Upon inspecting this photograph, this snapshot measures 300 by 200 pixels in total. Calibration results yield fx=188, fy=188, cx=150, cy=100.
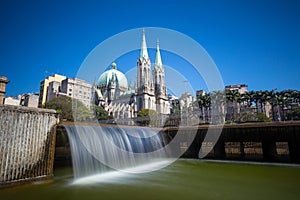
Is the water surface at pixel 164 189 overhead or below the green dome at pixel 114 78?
below

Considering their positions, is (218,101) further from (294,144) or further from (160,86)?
(294,144)

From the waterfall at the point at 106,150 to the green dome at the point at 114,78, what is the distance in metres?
81.9

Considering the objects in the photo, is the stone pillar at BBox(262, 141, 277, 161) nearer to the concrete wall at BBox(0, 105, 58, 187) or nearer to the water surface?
the water surface

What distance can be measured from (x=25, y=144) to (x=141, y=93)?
6893 centimetres

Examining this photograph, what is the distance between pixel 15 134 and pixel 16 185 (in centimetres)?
204

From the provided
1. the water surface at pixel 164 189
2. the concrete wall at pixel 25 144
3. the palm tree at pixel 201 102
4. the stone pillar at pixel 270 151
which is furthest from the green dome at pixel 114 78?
the water surface at pixel 164 189

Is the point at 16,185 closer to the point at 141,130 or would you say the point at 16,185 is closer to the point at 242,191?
the point at 242,191

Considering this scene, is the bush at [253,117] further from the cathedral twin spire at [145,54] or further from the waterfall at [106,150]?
the cathedral twin spire at [145,54]

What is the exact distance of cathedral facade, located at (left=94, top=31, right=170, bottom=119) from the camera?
76.6 meters

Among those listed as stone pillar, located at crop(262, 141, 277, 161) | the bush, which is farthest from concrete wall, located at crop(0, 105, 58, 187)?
the bush

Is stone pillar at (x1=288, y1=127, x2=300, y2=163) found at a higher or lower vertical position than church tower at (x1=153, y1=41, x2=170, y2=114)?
lower

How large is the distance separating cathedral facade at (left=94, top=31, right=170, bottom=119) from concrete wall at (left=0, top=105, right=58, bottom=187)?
2530 inches

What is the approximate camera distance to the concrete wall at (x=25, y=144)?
7.44 metres

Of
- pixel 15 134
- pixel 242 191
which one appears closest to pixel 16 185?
pixel 15 134
